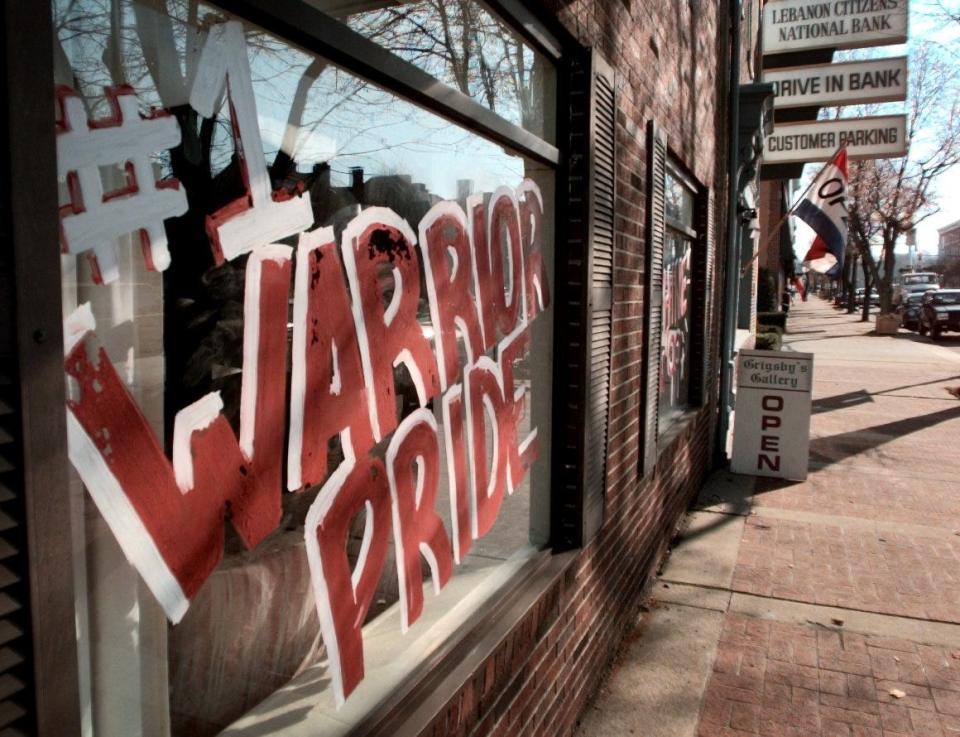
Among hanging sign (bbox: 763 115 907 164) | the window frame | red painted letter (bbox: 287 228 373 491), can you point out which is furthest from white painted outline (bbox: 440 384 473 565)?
hanging sign (bbox: 763 115 907 164)

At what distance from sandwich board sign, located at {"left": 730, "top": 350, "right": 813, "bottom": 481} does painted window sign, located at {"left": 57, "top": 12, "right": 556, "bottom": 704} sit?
18.2 feet

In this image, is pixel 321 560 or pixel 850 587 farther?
pixel 850 587

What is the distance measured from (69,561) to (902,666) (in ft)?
13.6

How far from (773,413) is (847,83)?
4.45 m

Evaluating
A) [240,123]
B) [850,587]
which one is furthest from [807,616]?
[240,123]

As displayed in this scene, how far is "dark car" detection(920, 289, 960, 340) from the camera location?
2733 cm

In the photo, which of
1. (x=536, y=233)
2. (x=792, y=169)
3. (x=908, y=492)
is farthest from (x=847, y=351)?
(x=536, y=233)

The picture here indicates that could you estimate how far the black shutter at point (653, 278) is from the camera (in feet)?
14.4

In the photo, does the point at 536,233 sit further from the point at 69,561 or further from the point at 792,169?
the point at 792,169

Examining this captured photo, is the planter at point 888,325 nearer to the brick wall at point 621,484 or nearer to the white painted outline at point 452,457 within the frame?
the brick wall at point 621,484

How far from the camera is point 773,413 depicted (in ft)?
25.5

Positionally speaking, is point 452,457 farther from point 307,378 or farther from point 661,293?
point 661,293

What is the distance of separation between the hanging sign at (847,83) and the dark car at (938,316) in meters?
20.6

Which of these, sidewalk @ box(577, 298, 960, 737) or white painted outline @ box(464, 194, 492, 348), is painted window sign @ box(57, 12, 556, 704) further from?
sidewalk @ box(577, 298, 960, 737)
